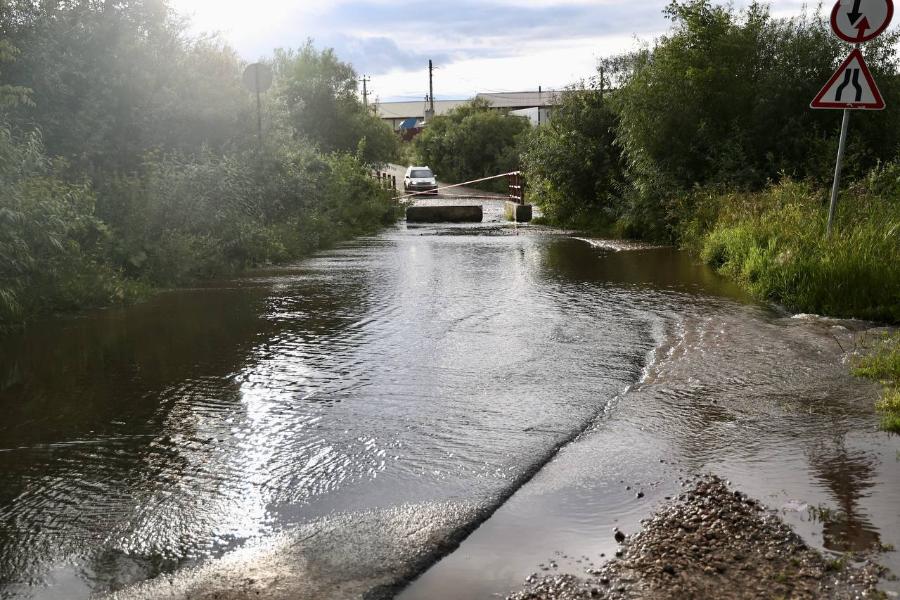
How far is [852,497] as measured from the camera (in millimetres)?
4691

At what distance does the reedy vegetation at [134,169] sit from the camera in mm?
11164

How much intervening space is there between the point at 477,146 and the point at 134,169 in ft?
149

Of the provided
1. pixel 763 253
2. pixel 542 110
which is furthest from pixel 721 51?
pixel 542 110

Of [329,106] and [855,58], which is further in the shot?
[329,106]

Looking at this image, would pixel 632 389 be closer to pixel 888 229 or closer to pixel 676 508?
pixel 676 508

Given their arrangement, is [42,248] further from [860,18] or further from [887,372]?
[860,18]

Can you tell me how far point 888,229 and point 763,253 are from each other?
1.82 m

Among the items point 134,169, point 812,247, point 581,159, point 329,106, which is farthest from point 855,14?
point 329,106

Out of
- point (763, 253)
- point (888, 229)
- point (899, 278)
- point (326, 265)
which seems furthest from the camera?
point (326, 265)

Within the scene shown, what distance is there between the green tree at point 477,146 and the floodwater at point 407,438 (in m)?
51.0

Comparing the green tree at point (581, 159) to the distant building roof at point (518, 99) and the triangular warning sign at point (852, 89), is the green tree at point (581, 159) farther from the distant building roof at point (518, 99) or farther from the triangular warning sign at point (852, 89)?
the distant building roof at point (518, 99)

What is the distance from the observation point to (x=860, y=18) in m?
11.1

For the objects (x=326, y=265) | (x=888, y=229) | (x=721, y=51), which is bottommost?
(x=326, y=265)

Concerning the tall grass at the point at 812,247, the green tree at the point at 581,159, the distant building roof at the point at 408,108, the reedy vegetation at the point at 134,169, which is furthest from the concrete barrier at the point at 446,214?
the distant building roof at the point at 408,108
